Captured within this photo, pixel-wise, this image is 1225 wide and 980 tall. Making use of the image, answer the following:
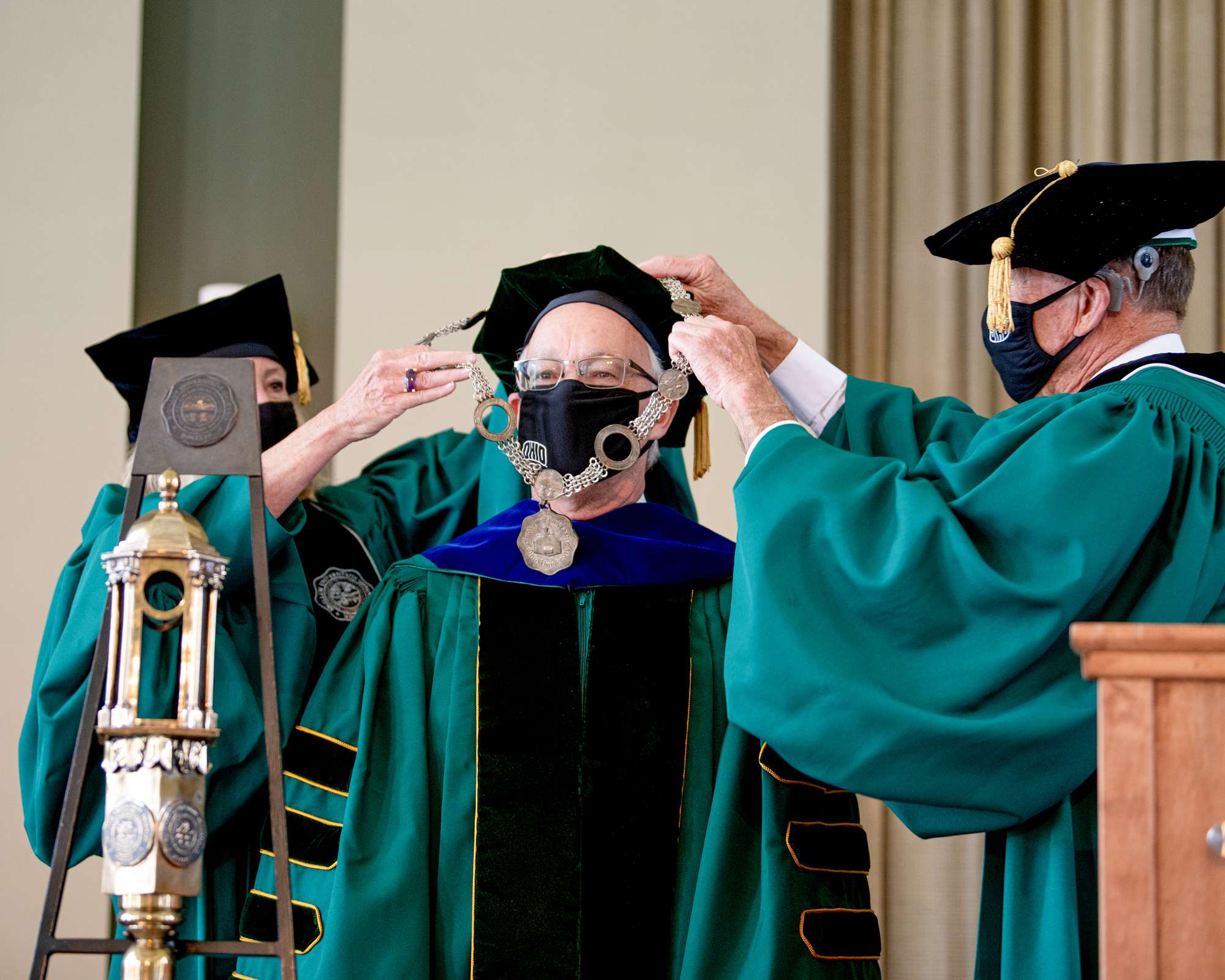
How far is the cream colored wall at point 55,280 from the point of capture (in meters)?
4.23

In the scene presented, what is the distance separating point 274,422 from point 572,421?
0.96 meters

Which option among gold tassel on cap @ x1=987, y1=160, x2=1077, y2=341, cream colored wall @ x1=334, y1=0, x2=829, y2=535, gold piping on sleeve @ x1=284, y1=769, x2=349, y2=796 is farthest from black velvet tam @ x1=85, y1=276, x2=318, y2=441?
gold tassel on cap @ x1=987, y1=160, x2=1077, y2=341

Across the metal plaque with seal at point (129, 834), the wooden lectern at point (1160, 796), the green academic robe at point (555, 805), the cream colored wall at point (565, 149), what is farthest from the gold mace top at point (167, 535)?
the cream colored wall at point (565, 149)

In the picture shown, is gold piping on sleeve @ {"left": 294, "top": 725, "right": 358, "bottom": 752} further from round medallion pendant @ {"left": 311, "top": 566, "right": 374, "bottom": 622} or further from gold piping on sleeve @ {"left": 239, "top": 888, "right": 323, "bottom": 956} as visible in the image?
round medallion pendant @ {"left": 311, "top": 566, "right": 374, "bottom": 622}

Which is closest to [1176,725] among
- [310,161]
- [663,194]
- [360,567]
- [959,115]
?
[360,567]

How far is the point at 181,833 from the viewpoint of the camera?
191 centimetres

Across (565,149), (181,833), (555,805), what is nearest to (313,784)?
(555,805)

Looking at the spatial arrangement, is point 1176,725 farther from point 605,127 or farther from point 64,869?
point 605,127

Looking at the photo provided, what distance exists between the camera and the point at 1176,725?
163cm

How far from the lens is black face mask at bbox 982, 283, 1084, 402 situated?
272 centimetres

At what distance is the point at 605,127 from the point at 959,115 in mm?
1226

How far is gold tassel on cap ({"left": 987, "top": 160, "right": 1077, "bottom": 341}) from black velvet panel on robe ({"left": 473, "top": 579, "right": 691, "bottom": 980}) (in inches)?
33.8

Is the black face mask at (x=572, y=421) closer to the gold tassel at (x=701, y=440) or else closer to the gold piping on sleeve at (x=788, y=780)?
the gold tassel at (x=701, y=440)

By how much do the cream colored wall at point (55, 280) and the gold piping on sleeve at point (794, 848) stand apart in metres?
2.44
